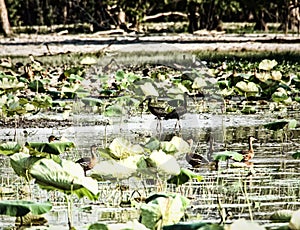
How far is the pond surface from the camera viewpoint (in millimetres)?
4070

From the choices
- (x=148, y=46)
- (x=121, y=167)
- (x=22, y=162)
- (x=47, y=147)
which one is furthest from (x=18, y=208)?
(x=148, y=46)

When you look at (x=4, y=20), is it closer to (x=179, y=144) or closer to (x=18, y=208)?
(x=179, y=144)

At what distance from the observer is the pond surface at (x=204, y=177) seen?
407 centimetres

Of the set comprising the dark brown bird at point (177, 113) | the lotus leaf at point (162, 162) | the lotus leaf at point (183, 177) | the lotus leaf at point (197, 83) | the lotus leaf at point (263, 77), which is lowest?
the lotus leaf at point (197, 83)

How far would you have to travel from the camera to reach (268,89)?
29.7 ft

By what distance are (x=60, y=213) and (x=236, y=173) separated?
1310 mm

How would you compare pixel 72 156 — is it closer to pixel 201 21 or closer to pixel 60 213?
pixel 60 213

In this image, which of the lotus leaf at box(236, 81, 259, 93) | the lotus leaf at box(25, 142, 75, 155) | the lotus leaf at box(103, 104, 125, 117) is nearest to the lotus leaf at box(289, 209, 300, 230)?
the lotus leaf at box(25, 142, 75, 155)

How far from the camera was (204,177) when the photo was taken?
5.00 m

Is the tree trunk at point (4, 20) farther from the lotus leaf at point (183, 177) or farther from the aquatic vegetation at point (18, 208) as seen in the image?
the aquatic vegetation at point (18, 208)

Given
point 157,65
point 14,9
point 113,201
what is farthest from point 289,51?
point 14,9

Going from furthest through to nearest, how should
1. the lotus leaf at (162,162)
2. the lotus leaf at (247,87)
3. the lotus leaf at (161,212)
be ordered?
the lotus leaf at (247,87) < the lotus leaf at (162,162) < the lotus leaf at (161,212)

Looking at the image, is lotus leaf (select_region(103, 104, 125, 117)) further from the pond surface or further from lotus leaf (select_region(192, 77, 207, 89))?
lotus leaf (select_region(192, 77, 207, 89))

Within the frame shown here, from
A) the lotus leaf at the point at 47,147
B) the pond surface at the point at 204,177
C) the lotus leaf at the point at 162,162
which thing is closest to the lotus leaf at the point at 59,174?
the pond surface at the point at 204,177
